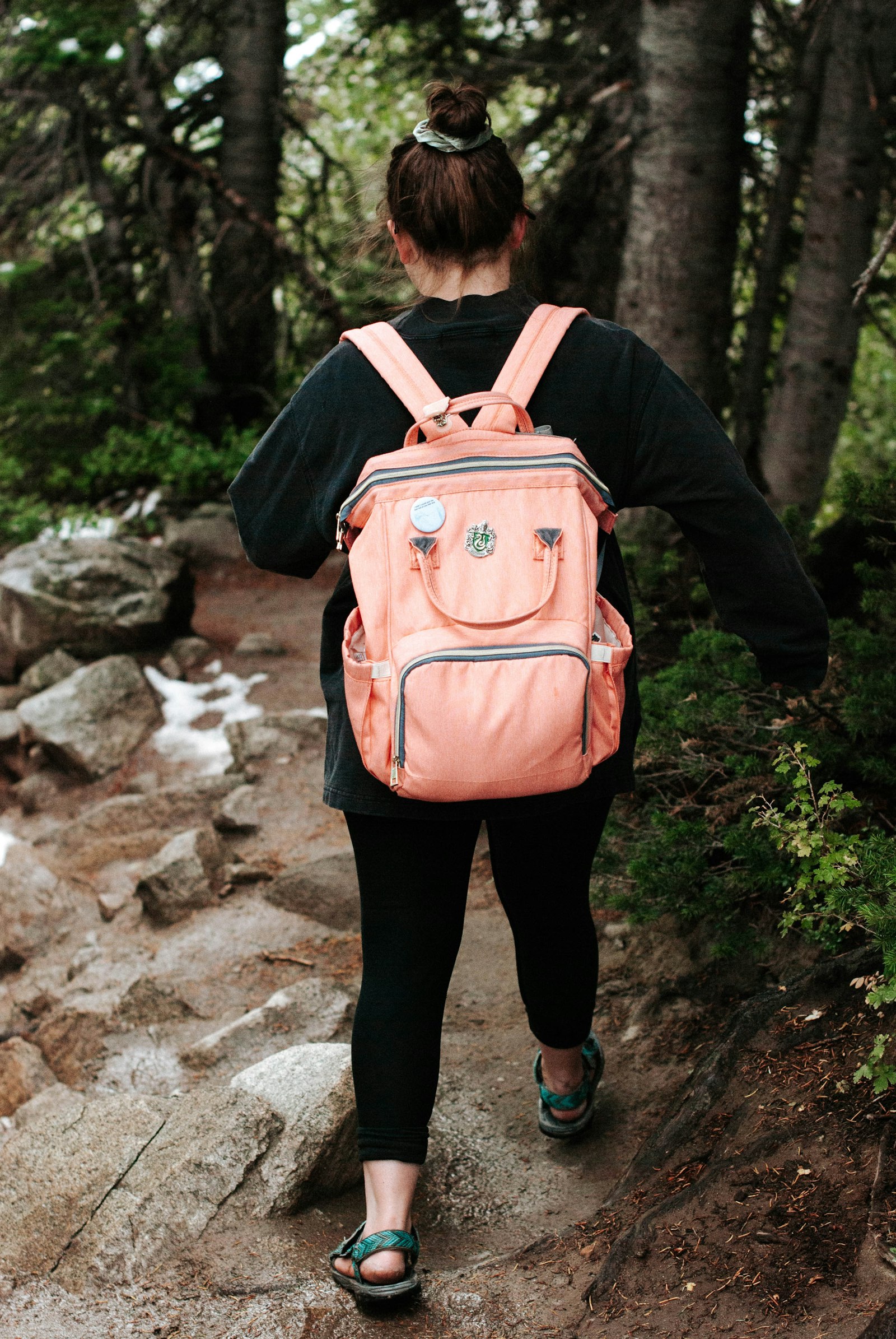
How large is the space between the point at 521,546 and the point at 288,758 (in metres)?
3.95

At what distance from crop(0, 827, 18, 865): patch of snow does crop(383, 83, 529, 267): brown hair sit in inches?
157

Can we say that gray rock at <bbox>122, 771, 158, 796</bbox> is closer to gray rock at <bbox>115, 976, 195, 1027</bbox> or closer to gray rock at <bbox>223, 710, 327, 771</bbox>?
gray rock at <bbox>223, 710, 327, 771</bbox>

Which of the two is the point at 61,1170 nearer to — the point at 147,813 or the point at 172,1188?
the point at 172,1188

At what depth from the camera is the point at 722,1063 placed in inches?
91.4

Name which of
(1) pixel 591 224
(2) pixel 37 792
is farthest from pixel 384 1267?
(1) pixel 591 224

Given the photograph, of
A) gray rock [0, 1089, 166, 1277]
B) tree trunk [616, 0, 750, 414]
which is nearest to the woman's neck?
gray rock [0, 1089, 166, 1277]

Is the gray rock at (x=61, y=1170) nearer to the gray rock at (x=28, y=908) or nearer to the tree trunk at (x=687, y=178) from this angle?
the gray rock at (x=28, y=908)

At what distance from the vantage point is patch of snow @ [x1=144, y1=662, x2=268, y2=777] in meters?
6.28

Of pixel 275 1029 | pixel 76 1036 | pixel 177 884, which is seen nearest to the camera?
pixel 275 1029

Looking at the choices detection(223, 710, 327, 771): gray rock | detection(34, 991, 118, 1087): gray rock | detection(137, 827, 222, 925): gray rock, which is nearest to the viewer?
detection(34, 991, 118, 1087): gray rock

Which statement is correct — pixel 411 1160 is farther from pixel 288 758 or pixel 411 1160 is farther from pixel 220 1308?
pixel 288 758

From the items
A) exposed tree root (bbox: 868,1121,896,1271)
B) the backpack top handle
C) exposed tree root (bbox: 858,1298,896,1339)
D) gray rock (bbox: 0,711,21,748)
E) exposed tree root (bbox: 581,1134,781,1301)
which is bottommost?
gray rock (bbox: 0,711,21,748)

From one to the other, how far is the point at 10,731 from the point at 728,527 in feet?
18.4

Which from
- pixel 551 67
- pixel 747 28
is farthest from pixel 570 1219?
pixel 551 67
